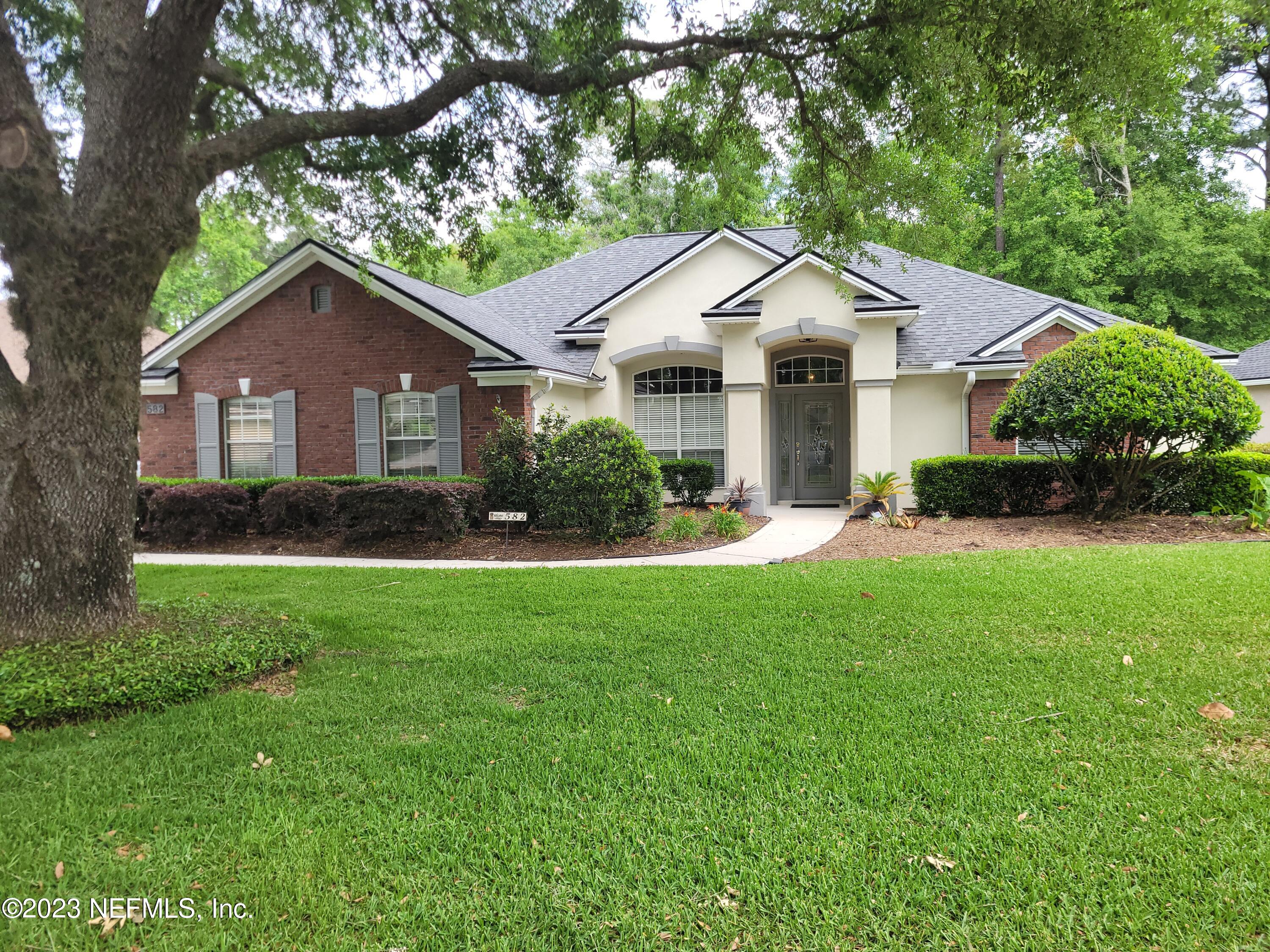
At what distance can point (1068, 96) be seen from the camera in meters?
6.18

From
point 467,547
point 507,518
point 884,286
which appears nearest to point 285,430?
point 467,547

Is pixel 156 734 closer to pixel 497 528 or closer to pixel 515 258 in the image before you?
pixel 497 528

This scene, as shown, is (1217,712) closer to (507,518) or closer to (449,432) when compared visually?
(507,518)

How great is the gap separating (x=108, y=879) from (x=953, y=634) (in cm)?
554

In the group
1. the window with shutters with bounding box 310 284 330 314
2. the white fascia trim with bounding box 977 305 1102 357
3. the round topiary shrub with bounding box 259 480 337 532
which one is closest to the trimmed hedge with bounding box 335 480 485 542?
the round topiary shrub with bounding box 259 480 337 532

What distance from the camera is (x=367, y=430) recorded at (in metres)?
13.9

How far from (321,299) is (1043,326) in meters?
14.4

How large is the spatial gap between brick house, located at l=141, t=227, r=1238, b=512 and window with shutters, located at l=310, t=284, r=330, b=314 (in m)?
0.04

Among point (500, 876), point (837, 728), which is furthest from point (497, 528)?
point (500, 876)

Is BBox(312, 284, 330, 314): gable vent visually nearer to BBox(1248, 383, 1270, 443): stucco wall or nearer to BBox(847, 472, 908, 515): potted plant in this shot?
BBox(847, 472, 908, 515): potted plant

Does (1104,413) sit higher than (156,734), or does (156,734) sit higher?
(1104,413)

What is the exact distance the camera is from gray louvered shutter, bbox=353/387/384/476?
13.9 m

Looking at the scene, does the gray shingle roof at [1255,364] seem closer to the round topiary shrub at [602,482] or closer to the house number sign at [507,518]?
the round topiary shrub at [602,482]

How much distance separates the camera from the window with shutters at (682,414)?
16.3 m
